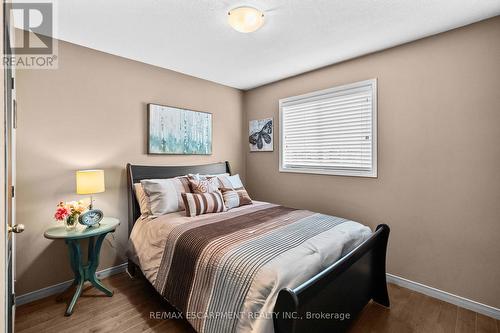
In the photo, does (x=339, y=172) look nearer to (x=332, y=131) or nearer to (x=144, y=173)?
(x=332, y=131)

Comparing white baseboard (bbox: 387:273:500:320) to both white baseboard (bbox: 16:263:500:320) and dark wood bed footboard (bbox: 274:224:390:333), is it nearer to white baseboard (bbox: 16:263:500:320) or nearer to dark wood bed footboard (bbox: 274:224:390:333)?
white baseboard (bbox: 16:263:500:320)

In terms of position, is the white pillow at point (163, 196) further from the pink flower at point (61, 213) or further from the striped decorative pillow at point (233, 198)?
the pink flower at point (61, 213)

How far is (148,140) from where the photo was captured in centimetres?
308

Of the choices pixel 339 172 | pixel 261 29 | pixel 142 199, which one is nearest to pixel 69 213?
pixel 142 199

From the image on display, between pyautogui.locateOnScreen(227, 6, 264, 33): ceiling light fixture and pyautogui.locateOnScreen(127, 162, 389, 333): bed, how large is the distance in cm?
170

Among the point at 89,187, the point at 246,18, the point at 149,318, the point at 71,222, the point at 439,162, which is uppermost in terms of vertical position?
the point at 246,18

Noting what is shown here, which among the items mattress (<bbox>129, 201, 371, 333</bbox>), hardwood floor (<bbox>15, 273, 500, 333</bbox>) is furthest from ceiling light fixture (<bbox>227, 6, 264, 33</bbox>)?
hardwood floor (<bbox>15, 273, 500, 333</bbox>)

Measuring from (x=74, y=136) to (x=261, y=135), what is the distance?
247 cm

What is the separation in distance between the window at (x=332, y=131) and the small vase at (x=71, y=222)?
8.47 feet

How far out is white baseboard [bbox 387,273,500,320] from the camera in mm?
2097

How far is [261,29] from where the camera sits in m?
2.28

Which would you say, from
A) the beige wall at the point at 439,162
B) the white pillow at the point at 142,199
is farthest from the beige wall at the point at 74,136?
the beige wall at the point at 439,162

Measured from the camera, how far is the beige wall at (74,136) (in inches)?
90.3

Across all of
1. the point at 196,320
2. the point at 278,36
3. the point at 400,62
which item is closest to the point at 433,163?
the point at 400,62
